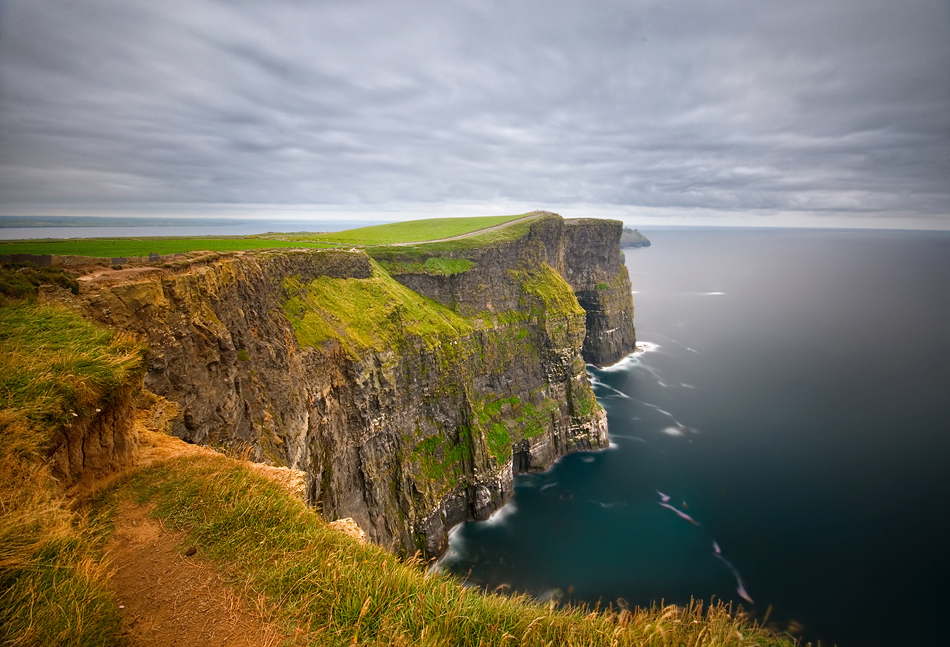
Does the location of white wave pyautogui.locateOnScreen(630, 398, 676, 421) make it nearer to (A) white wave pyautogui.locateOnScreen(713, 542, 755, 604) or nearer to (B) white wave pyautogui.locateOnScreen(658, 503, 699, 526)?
(B) white wave pyautogui.locateOnScreen(658, 503, 699, 526)

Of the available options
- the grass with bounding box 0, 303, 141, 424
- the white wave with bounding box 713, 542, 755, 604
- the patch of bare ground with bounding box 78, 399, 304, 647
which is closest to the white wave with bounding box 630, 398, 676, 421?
the white wave with bounding box 713, 542, 755, 604

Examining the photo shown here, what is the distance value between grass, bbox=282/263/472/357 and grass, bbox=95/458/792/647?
24.8 meters

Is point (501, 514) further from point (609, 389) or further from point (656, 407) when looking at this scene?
point (609, 389)

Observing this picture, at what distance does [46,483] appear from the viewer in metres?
8.21

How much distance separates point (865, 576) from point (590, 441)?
103 feet

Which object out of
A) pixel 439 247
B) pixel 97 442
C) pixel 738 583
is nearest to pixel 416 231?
pixel 439 247

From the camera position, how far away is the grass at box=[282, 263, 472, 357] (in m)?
34.9

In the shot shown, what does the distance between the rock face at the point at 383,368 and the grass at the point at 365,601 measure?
1257 cm

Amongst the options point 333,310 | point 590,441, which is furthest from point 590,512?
point 333,310

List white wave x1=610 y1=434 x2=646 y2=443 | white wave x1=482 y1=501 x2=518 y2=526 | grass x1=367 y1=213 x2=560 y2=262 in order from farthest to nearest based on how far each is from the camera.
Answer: white wave x1=610 y1=434 x2=646 y2=443
grass x1=367 y1=213 x2=560 y2=262
white wave x1=482 y1=501 x2=518 y2=526

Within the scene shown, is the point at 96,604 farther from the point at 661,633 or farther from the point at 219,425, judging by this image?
the point at 219,425

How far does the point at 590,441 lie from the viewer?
6191 centimetres

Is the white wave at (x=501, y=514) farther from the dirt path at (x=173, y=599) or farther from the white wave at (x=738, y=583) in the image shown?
the dirt path at (x=173, y=599)

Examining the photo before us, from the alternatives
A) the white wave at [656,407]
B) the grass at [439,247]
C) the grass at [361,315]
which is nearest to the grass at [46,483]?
the grass at [361,315]
